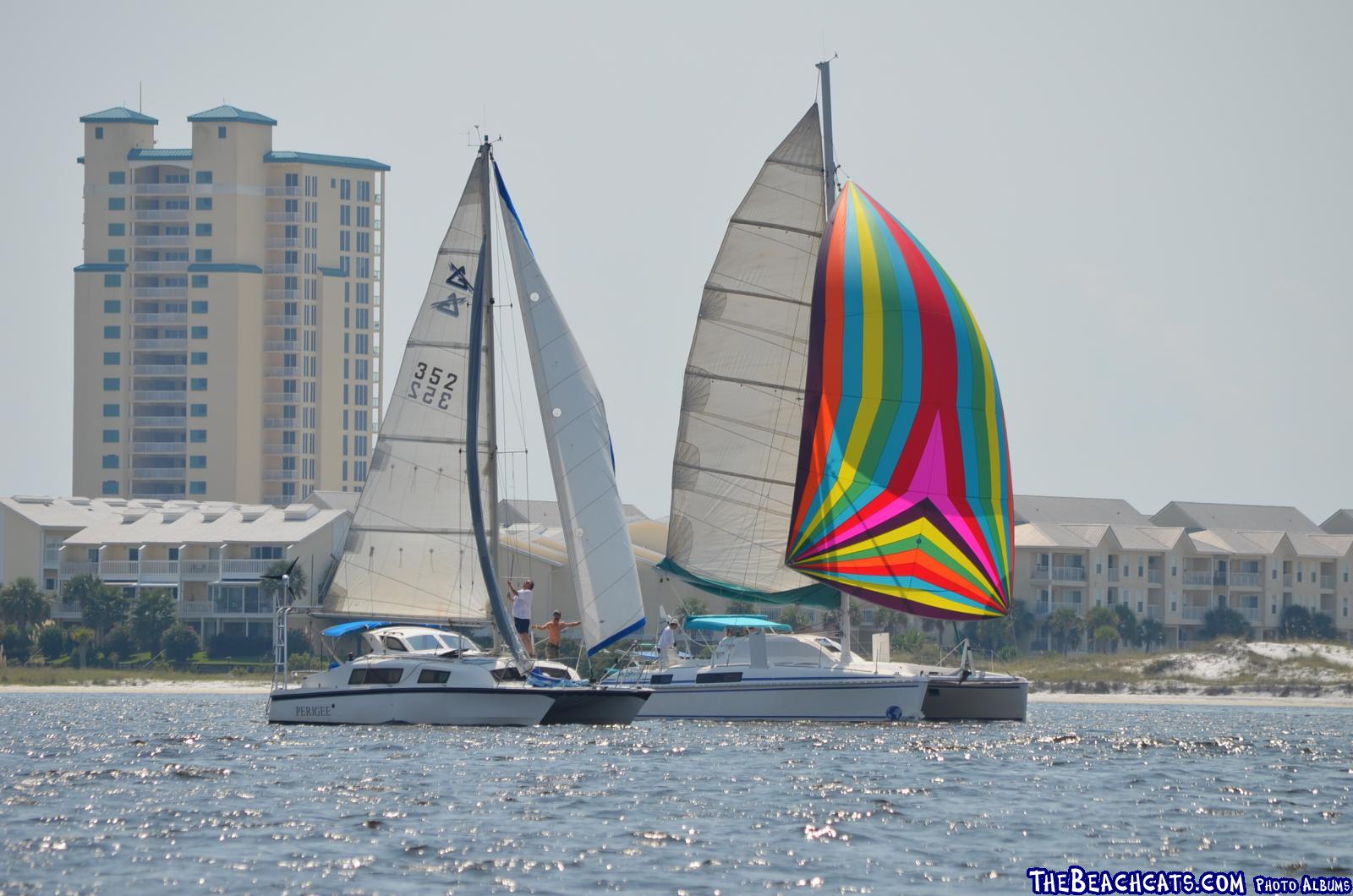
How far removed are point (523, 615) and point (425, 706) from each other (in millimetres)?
2591

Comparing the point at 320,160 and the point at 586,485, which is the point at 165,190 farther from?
the point at 586,485

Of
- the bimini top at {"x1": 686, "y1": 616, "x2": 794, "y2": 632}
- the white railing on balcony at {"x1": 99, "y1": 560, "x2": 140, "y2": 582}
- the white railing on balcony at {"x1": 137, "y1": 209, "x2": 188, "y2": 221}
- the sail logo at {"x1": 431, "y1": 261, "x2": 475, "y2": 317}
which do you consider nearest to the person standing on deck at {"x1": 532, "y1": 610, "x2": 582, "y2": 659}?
the bimini top at {"x1": 686, "y1": 616, "x2": 794, "y2": 632}

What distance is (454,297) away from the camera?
36.9 m

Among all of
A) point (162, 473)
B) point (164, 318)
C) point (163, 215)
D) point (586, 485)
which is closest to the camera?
point (586, 485)

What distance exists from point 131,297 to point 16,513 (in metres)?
53.6

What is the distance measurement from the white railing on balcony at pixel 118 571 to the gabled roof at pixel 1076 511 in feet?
147

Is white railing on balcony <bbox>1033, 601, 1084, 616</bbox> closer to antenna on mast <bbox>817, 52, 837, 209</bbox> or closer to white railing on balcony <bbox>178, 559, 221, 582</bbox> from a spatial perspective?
white railing on balcony <bbox>178, 559, 221, 582</bbox>

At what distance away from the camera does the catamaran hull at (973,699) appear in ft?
128

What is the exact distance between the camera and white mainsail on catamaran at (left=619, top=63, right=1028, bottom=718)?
39.4 m

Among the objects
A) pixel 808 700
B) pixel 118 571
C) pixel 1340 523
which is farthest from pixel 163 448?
pixel 808 700

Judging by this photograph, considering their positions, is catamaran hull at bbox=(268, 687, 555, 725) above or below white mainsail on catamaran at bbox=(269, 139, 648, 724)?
below

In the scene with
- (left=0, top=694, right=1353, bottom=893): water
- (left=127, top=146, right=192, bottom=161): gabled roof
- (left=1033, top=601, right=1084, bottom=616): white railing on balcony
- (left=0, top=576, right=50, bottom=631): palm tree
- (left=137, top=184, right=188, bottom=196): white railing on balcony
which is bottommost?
(left=1033, top=601, right=1084, bottom=616): white railing on balcony

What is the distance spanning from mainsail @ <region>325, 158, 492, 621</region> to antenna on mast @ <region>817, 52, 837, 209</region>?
9.62 m

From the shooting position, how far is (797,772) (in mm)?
28766
